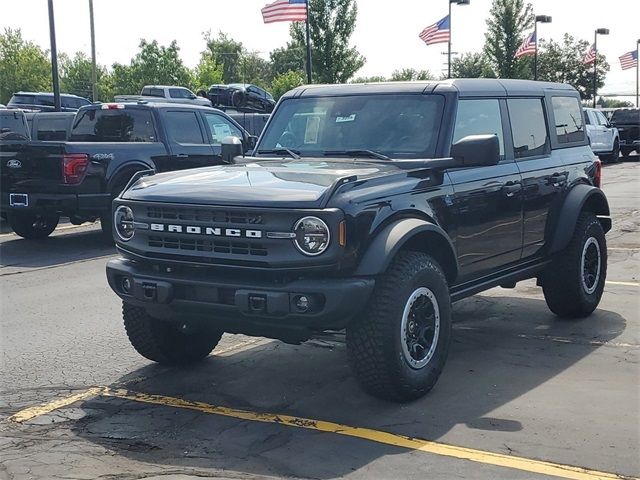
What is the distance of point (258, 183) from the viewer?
17.6 ft

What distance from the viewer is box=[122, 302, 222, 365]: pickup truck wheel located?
599 cm

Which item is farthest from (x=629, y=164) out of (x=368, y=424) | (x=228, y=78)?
(x=228, y=78)

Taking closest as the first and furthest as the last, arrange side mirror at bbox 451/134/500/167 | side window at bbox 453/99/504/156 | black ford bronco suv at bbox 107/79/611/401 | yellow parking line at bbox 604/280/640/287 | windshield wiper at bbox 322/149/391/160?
1. black ford bronco suv at bbox 107/79/611/401
2. side mirror at bbox 451/134/500/167
3. windshield wiper at bbox 322/149/391/160
4. side window at bbox 453/99/504/156
5. yellow parking line at bbox 604/280/640/287

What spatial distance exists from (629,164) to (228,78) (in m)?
68.4

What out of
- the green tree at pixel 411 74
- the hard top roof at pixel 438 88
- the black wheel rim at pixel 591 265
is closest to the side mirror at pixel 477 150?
the hard top roof at pixel 438 88

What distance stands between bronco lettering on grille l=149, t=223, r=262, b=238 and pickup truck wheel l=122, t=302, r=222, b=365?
0.78 m

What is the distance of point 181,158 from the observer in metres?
13.1

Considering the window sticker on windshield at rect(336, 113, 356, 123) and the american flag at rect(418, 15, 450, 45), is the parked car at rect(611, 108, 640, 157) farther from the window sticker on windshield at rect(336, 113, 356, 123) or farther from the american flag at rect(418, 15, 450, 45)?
the window sticker on windshield at rect(336, 113, 356, 123)

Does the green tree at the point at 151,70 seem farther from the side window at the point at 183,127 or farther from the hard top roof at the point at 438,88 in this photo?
the hard top roof at the point at 438,88

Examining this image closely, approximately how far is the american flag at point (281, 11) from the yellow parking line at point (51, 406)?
2008 centimetres

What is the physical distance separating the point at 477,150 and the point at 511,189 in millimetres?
898

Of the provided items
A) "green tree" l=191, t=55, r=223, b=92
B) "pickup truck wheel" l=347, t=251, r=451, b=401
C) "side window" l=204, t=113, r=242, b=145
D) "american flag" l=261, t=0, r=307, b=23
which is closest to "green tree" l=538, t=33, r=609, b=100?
"green tree" l=191, t=55, r=223, b=92

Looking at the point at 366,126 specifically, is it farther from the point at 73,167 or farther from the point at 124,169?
the point at 124,169

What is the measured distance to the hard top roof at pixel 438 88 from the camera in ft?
21.0
